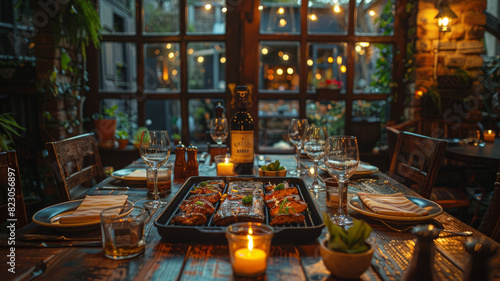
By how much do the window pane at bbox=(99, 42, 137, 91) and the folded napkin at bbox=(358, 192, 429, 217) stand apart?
272 centimetres

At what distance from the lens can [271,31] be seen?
334cm

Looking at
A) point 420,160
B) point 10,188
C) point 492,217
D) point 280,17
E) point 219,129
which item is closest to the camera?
point 492,217

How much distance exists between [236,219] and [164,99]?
8.47ft

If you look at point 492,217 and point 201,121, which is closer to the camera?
point 492,217

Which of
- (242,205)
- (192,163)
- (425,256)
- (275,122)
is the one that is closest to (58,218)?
(242,205)

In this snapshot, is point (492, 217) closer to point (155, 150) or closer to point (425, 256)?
point (425, 256)

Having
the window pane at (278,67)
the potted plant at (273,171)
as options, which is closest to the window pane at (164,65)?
the window pane at (278,67)

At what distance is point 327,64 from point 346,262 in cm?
366

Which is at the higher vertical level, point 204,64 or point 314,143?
point 204,64

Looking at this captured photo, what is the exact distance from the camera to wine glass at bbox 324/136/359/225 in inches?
44.2

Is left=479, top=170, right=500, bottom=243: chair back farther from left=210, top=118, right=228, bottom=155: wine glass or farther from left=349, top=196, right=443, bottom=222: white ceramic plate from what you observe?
left=210, top=118, right=228, bottom=155: wine glass

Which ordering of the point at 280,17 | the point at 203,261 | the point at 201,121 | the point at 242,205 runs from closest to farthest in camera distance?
the point at 203,261 → the point at 242,205 → the point at 280,17 → the point at 201,121

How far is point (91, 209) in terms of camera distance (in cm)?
111

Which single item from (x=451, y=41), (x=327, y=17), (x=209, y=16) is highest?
(x=209, y=16)
